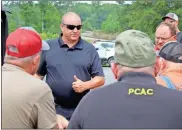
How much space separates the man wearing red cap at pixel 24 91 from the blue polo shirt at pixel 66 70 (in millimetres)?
1497

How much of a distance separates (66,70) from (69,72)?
1.5 inches

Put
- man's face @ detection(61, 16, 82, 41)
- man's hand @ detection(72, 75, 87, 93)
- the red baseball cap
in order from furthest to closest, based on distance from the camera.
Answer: man's face @ detection(61, 16, 82, 41)
man's hand @ detection(72, 75, 87, 93)
the red baseball cap

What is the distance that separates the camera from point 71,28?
171 inches

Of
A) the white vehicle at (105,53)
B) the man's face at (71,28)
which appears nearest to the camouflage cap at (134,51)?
the man's face at (71,28)

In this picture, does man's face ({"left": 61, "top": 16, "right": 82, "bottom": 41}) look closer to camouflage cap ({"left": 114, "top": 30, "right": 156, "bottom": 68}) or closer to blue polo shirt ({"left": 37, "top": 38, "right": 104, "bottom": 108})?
Answer: blue polo shirt ({"left": 37, "top": 38, "right": 104, "bottom": 108})

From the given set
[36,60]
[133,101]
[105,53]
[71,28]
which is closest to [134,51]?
[133,101]

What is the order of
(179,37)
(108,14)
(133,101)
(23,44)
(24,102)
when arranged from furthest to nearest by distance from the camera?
1. (108,14)
2. (179,37)
3. (23,44)
4. (24,102)
5. (133,101)

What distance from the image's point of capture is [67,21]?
4.43 meters

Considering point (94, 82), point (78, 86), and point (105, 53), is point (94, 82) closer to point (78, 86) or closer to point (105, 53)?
point (78, 86)

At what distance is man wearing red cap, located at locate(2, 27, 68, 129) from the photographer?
2.37 meters

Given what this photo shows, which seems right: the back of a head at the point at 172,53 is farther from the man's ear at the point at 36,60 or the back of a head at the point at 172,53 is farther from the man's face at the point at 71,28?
the man's face at the point at 71,28

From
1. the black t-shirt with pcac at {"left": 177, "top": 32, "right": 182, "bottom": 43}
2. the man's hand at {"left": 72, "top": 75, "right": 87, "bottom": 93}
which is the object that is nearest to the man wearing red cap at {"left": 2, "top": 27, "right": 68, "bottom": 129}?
the man's hand at {"left": 72, "top": 75, "right": 87, "bottom": 93}

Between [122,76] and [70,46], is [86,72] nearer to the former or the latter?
[70,46]

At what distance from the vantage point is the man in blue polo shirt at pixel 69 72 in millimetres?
4066
